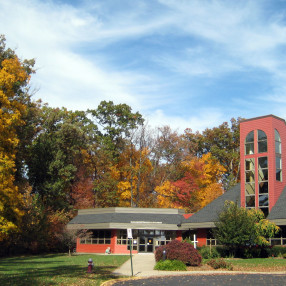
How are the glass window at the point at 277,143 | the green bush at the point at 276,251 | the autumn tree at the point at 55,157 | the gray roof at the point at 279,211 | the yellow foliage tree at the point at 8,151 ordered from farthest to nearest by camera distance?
the autumn tree at the point at 55,157 < the glass window at the point at 277,143 < the gray roof at the point at 279,211 < the green bush at the point at 276,251 < the yellow foliage tree at the point at 8,151

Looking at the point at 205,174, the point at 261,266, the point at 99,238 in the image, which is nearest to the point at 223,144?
the point at 205,174

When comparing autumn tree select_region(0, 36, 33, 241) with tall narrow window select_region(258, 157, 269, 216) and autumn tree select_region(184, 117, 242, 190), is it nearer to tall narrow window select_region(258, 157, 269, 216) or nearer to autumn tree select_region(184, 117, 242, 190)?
tall narrow window select_region(258, 157, 269, 216)

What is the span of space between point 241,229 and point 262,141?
31.5 ft

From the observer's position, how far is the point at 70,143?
4944cm

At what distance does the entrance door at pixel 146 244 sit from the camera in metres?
41.1

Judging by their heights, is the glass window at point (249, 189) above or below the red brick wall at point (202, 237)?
above

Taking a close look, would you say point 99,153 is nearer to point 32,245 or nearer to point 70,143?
point 70,143

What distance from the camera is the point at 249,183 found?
1426 inches

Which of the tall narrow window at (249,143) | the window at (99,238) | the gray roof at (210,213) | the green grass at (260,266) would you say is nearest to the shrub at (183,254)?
the green grass at (260,266)

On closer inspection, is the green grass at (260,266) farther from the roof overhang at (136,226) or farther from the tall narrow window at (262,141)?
the roof overhang at (136,226)

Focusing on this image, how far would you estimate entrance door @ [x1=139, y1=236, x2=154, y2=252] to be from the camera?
4106 cm

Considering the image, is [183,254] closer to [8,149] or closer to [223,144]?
[8,149]

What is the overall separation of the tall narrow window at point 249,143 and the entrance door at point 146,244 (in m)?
12.9

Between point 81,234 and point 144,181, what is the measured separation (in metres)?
17.8
